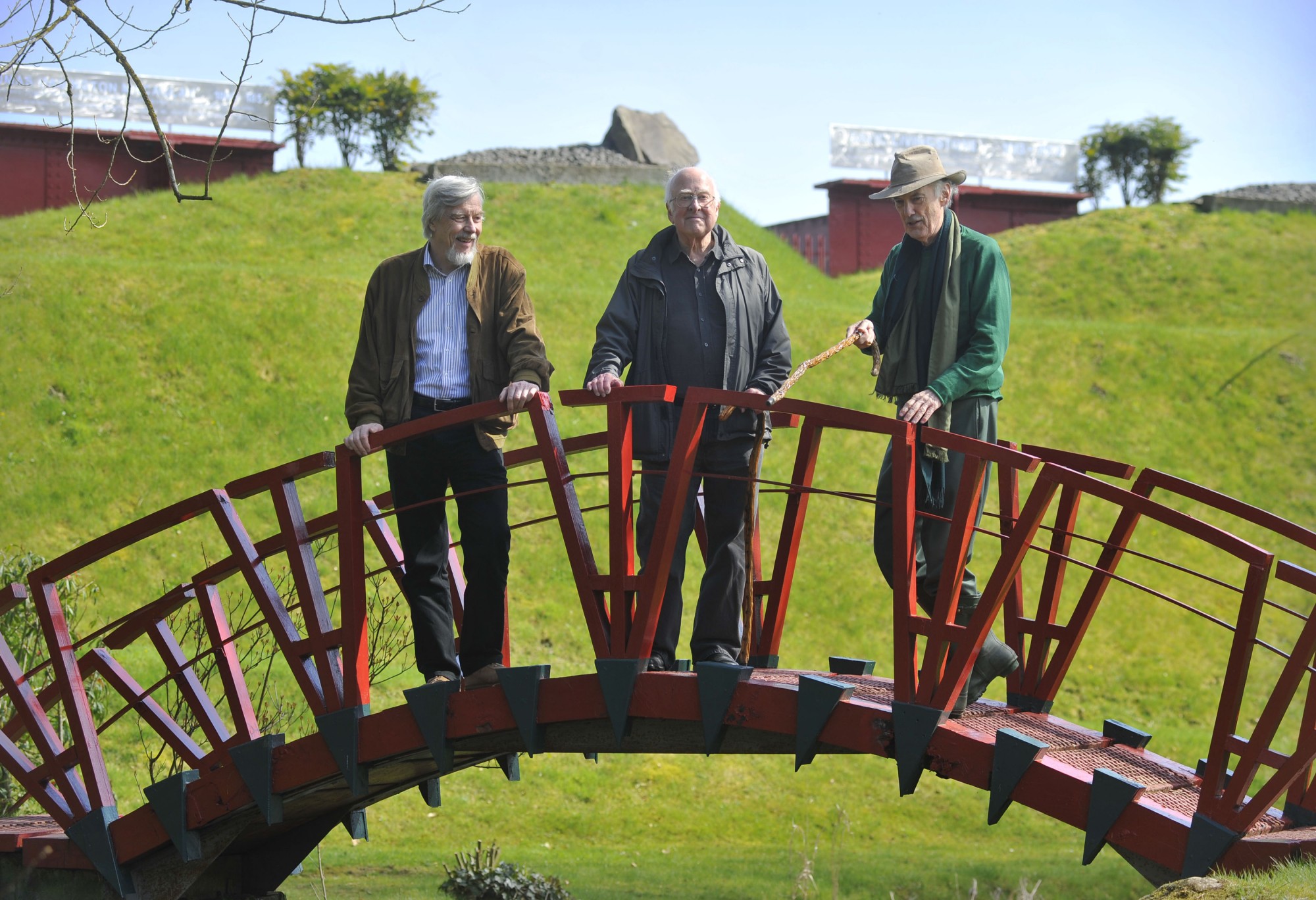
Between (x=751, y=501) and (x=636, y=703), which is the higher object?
(x=751, y=501)

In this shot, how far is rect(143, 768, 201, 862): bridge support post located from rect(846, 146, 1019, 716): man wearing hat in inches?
128

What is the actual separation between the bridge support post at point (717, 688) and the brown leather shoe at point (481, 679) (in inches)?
35.1

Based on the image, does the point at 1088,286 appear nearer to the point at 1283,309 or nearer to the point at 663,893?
the point at 663,893

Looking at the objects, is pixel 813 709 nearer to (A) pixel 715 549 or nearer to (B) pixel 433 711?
(A) pixel 715 549

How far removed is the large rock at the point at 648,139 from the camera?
27172mm

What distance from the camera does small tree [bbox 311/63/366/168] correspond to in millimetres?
25781

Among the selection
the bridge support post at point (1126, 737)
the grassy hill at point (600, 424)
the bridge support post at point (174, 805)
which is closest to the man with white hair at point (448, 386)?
the bridge support post at point (174, 805)

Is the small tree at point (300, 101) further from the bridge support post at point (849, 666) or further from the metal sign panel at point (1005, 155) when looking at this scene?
the bridge support post at point (849, 666)

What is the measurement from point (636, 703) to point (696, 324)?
1549mm

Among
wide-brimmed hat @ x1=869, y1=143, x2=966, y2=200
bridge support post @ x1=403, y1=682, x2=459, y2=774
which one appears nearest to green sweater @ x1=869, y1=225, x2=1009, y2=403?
wide-brimmed hat @ x1=869, y1=143, x2=966, y2=200

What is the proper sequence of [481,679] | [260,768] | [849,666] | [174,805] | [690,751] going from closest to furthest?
1. [481,679]
2. [690,751]
3. [260,768]
4. [174,805]
5. [849,666]

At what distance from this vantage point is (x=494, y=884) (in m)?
9.34

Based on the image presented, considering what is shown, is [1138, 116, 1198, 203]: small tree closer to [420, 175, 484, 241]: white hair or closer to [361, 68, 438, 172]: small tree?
[361, 68, 438, 172]: small tree

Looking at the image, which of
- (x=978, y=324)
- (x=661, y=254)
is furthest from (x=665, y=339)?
(x=978, y=324)
